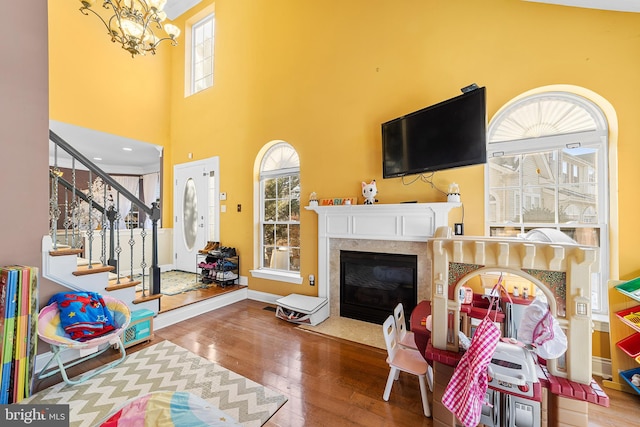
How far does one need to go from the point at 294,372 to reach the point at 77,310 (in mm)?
1852

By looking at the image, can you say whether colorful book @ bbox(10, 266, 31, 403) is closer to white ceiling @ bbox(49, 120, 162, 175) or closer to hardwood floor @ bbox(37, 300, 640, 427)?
hardwood floor @ bbox(37, 300, 640, 427)

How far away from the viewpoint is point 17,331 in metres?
1.74

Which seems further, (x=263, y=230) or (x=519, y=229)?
(x=263, y=230)

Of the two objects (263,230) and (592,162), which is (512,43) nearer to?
(592,162)

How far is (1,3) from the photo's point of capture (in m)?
1.94

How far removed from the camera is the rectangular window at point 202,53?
4.94 m

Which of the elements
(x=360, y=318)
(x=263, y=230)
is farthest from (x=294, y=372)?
(x=263, y=230)

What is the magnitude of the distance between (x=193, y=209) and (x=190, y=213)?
120 mm

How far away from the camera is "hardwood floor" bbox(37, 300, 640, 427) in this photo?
5.30ft

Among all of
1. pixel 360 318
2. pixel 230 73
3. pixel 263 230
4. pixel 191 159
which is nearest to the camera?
pixel 360 318

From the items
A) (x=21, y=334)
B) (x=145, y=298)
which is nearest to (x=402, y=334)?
(x=145, y=298)

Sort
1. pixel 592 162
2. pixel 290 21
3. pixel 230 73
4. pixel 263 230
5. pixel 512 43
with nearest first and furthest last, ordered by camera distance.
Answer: pixel 592 162
pixel 512 43
pixel 290 21
pixel 263 230
pixel 230 73

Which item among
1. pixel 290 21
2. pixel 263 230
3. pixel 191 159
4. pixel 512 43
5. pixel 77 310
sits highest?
pixel 290 21

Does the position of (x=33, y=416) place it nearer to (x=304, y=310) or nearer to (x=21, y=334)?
(x=21, y=334)
